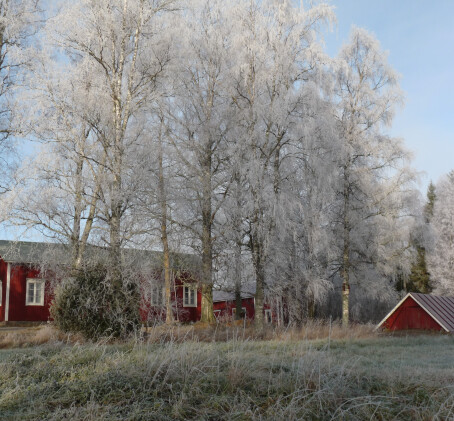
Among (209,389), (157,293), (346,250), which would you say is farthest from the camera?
(346,250)

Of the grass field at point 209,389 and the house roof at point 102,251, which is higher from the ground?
the house roof at point 102,251

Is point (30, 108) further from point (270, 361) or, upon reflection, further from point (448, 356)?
point (448, 356)

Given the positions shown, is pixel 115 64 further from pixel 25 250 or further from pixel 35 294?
pixel 35 294

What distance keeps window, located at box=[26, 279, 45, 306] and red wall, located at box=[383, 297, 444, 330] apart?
16.9 metres

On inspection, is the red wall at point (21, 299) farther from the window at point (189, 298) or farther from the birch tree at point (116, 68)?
the birch tree at point (116, 68)

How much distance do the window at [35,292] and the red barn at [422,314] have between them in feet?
54.7

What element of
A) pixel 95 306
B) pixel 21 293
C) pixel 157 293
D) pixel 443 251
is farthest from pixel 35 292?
pixel 443 251

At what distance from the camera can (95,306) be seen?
12.1 meters

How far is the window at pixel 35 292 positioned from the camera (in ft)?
87.7

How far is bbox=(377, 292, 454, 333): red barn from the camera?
20.8 m

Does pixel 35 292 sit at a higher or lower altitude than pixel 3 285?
lower

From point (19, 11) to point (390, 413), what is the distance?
46.6ft

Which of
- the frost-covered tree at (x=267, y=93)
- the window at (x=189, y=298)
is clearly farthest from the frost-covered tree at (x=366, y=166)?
the window at (x=189, y=298)

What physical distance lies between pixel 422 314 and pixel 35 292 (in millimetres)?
18657
